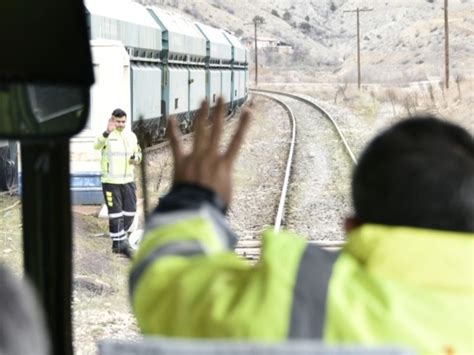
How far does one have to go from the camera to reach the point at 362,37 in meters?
3.41

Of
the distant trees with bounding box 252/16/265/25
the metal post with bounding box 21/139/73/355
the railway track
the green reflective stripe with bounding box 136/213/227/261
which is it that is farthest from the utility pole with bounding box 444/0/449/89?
the green reflective stripe with bounding box 136/213/227/261

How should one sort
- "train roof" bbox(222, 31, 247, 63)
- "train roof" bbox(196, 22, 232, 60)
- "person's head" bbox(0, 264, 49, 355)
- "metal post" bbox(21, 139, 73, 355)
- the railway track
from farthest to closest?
1. "train roof" bbox(196, 22, 232, 60)
2. "train roof" bbox(222, 31, 247, 63)
3. the railway track
4. "metal post" bbox(21, 139, 73, 355)
5. "person's head" bbox(0, 264, 49, 355)

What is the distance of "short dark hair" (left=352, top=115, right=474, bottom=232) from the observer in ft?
3.91

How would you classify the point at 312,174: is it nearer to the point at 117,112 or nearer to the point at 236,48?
the point at 236,48

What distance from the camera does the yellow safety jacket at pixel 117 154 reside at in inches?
170

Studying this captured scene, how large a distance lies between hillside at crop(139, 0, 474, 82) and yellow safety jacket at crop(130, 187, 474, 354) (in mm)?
2126

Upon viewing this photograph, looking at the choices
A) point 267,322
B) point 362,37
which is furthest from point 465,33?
point 267,322

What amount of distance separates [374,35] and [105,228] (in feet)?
5.64

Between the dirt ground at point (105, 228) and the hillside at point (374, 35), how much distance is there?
0.11 meters

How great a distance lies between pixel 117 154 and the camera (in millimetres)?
4484

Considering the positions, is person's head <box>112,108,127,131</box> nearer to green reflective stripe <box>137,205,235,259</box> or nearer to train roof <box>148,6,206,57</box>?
train roof <box>148,6,206,57</box>

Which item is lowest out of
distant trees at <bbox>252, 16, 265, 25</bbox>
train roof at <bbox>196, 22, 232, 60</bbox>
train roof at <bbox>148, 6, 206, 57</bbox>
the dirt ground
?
the dirt ground

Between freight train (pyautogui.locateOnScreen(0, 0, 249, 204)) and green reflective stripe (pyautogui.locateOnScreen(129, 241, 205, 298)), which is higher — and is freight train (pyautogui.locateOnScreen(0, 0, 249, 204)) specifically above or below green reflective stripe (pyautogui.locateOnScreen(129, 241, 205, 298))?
above

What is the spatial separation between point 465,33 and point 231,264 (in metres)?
2.44
